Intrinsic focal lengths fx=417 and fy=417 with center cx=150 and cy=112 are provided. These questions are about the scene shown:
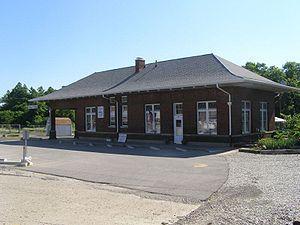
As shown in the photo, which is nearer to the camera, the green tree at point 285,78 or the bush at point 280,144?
the bush at point 280,144

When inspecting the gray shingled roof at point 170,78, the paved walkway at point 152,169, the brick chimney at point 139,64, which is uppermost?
the brick chimney at point 139,64

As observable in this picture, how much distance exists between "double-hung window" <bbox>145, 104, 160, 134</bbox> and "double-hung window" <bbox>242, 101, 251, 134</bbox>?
19.1ft

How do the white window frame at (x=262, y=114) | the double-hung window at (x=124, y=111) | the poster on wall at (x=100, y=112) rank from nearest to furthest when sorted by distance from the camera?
the white window frame at (x=262, y=114) → the double-hung window at (x=124, y=111) → the poster on wall at (x=100, y=112)

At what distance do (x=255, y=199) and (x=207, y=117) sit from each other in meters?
16.0

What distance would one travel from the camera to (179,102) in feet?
88.9

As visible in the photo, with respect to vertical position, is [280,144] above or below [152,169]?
above

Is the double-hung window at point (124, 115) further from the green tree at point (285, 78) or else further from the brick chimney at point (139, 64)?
the green tree at point (285, 78)

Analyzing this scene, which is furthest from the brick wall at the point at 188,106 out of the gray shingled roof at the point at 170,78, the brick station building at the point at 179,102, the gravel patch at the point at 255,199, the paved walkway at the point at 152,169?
the gravel patch at the point at 255,199

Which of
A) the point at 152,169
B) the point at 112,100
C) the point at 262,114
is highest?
the point at 112,100

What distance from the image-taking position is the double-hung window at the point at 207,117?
25.3 m

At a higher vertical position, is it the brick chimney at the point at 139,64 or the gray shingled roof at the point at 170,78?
the brick chimney at the point at 139,64

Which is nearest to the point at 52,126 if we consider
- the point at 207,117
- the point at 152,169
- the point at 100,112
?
the point at 100,112

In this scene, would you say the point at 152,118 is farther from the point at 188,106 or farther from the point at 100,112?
the point at 100,112

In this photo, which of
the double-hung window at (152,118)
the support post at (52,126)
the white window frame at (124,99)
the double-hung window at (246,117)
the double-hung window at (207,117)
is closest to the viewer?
the double-hung window at (207,117)
